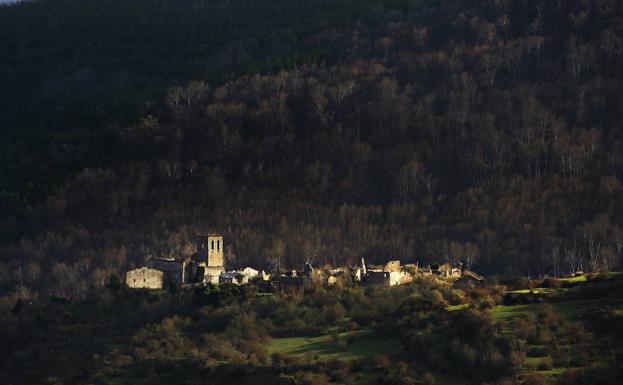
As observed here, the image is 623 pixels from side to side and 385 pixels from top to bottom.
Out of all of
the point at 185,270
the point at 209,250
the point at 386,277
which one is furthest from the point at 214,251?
the point at 386,277

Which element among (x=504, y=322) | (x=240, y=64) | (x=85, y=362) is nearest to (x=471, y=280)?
(x=504, y=322)

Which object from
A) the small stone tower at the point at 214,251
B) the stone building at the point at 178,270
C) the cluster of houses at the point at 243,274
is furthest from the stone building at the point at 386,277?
the stone building at the point at 178,270

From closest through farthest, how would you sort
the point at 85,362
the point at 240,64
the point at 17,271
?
1. the point at 85,362
2. the point at 17,271
3. the point at 240,64

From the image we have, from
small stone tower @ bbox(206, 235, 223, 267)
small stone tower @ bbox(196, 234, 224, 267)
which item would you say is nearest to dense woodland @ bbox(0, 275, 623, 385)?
small stone tower @ bbox(196, 234, 224, 267)

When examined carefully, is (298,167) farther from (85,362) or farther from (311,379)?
(311,379)

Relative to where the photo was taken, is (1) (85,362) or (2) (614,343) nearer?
(2) (614,343)

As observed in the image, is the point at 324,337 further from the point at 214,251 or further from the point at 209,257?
the point at 214,251

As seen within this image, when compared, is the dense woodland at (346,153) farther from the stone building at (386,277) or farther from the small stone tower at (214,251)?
the stone building at (386,277)
